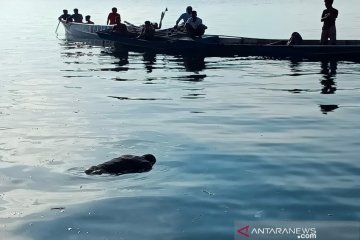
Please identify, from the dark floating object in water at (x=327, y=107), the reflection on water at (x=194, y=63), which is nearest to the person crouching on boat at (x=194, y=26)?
the reflection on water at (x=194, y=63)

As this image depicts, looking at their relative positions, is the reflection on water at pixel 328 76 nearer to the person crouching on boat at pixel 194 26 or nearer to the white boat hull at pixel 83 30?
the person crouching on boat at pixel 194 26

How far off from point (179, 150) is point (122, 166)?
1883mm

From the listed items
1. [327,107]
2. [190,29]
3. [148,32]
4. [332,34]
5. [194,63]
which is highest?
[190,29]

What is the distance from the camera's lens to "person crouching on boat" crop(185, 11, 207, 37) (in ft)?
90.5

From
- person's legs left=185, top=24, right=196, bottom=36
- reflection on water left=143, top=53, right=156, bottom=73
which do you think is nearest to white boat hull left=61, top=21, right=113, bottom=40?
reflection on water left=143, top=53, right=156, bottom=73

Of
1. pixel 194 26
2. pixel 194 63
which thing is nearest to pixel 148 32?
pixel 194 26

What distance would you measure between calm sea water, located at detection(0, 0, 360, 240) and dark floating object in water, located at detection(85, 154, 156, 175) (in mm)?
205

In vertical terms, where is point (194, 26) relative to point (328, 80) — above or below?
above

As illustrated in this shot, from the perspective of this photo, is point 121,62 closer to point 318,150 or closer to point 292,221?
point 318,150

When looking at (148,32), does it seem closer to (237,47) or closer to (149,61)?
(149,61)

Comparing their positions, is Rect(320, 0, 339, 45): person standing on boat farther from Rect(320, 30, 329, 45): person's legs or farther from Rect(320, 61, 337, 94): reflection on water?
Rect(320, 61, 337, 94): reflection on water

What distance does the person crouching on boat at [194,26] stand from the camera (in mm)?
27594

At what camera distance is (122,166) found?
9.59 m

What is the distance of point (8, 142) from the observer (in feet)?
39.4
